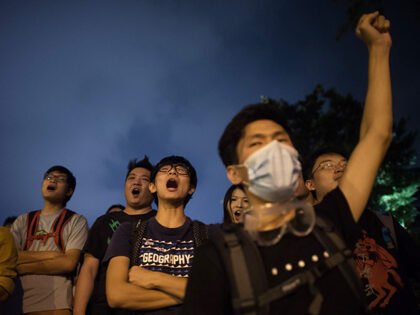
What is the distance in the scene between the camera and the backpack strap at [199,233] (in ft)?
10.7

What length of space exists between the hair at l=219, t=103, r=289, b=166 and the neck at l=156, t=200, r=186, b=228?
1396 millimetres

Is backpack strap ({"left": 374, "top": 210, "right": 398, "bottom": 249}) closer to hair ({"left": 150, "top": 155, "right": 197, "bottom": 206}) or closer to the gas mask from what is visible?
the gas mask

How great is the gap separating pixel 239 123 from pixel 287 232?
3.22 ft

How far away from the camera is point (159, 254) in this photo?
304 cm

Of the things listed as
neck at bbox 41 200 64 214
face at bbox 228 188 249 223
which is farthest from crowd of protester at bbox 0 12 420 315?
face at bbox 228 188 249 223

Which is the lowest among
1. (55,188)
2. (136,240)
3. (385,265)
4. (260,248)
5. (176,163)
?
(385,265)

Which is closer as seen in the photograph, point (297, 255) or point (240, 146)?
point (297, 255)

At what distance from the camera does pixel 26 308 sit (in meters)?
4.01

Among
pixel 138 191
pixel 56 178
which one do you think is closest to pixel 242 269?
pixel 138 191

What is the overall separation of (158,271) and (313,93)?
24632mm

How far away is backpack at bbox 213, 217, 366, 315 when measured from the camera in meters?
1.54

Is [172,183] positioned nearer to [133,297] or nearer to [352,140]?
[133,297]

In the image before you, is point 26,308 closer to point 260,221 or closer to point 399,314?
point 260,221

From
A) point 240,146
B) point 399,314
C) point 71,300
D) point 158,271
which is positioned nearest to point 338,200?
point 240,146
